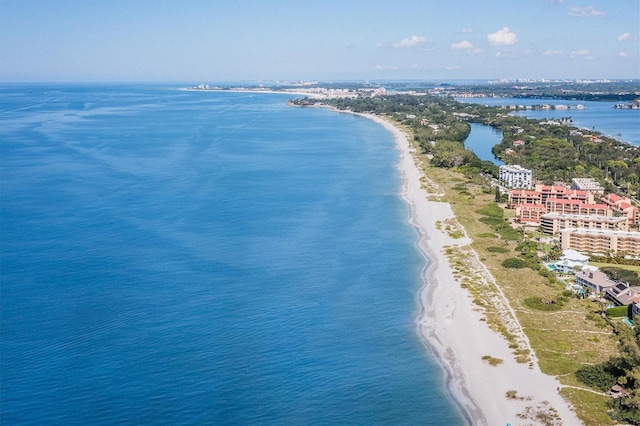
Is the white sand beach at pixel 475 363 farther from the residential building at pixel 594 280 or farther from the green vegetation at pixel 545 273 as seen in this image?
the residential building at pixel 594 280

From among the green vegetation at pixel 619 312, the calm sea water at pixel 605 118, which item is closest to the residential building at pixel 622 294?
the green vegetation at pixel 619 312

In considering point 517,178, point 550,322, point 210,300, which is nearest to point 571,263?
point 550,322

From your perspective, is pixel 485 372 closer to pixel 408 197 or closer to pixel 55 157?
pixel 408 197

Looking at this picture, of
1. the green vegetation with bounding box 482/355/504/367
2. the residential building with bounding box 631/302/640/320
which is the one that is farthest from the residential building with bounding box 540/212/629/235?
the green vegetation with bounding box 482/355/504/367

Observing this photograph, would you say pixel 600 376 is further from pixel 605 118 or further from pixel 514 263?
pixel 605 118

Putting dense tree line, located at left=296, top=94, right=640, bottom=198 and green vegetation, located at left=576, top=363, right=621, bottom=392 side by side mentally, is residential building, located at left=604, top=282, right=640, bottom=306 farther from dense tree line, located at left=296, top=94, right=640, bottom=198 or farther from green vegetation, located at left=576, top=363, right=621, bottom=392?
dense tree line, located at left=296, top=94, right=640, bottom=198

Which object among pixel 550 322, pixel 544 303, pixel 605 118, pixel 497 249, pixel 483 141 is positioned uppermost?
pixel 605 118
